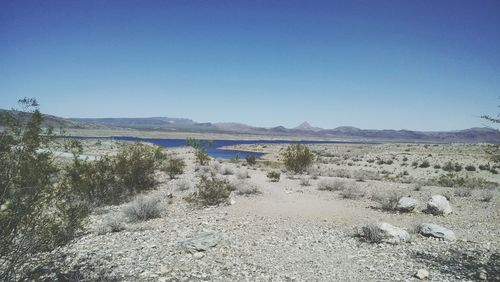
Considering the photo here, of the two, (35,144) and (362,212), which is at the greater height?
(35,144)

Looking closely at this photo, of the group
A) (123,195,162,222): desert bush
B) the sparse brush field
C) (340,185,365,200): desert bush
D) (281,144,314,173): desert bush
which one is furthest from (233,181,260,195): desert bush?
(281,144,314,173): desert bush

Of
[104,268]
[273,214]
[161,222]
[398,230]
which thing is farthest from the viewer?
[273,214]

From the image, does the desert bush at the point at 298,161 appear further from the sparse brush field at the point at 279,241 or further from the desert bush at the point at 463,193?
the desert bush at the point at 463,193

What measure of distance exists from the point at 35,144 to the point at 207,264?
177 inches

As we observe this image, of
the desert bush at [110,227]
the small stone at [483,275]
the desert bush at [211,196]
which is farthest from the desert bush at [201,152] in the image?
the small stone at [483,275]

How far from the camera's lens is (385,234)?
384 inches

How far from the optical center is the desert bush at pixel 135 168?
16641mm

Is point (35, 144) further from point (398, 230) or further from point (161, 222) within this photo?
point (398, 230)

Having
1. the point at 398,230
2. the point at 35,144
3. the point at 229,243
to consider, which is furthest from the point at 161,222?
the point at 398,230

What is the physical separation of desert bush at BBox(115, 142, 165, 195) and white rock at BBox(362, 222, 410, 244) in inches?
448

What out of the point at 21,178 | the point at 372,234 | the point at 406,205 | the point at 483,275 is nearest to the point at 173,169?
the point at 406,205

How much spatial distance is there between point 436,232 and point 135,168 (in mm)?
13710

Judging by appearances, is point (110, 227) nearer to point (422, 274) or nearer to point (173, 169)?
point (422, 274)

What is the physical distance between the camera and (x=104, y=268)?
7.68 meters
